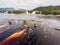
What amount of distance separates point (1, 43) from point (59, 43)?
0.88 meters

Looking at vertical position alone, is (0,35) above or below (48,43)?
above

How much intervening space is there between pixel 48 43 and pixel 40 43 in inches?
4.4

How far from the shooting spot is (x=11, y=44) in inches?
78.1

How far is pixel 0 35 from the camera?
2236 millimetres

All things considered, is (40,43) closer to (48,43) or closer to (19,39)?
(48,43)

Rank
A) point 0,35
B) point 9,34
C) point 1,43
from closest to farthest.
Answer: point 1,43 → point 0,35 → point 9,34

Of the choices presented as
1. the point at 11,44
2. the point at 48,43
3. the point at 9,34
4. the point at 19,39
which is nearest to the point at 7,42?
the point at 11,44

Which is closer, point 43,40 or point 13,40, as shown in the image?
point 13,40

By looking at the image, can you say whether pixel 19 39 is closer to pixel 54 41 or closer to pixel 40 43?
pixel 40 43

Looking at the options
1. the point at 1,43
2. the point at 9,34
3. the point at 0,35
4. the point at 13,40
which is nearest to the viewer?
the point at 1,43

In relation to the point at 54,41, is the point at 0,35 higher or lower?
higher

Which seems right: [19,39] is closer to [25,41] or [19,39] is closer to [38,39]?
[25,41]

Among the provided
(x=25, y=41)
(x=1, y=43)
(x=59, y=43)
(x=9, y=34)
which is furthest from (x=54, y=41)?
(x=1, y=43)

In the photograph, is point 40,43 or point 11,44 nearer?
point 11,44
